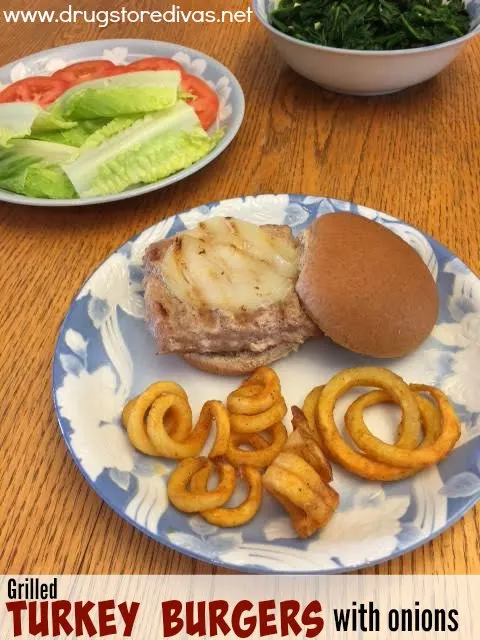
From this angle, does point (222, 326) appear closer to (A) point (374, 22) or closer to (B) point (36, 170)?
(B) point (36, 170)

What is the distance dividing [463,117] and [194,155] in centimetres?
113

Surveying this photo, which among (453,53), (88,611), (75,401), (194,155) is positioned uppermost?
(453,53)

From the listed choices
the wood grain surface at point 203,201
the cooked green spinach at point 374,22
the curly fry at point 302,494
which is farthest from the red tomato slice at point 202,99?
the curly fry at point 302,494

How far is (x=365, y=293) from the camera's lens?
4.69ft

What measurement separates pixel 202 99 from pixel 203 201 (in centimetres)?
51

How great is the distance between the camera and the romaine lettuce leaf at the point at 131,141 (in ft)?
6.38

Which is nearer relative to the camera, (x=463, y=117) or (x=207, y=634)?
(x=207, y=634)

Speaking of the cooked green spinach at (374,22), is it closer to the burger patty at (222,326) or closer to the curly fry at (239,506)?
the burger patty at (222,326)

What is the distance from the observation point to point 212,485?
1.27 meters

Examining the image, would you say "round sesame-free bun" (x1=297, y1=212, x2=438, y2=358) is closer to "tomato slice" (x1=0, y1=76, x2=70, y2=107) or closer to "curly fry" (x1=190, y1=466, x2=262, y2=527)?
"curly fry" (x1=190, y1=466, x2=262, y2=527)

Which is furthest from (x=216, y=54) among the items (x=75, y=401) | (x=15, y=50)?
(x=75, y=401)

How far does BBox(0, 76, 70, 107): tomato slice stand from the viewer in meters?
2.32

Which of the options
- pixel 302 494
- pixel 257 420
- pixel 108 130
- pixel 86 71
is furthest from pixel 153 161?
pixel 302 494

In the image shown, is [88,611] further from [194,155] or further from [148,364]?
[194,155]
